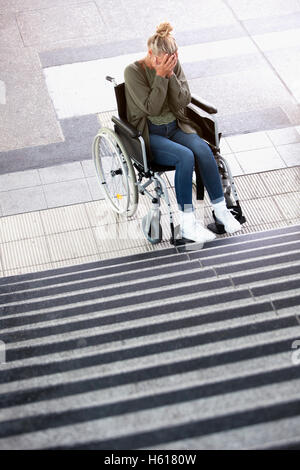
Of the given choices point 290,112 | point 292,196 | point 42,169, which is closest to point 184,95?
point 292,196

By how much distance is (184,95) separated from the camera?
332 cm

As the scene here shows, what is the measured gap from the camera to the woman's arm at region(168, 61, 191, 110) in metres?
3.26

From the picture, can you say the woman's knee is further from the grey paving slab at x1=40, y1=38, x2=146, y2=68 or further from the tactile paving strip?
the grey paving slab at x1=40, y1=38, x2=146, y2=68

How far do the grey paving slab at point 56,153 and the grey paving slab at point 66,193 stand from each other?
26 centimetres

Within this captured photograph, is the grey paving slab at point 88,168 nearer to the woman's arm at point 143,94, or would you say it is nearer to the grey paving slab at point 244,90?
the woman's arm at point 143,94

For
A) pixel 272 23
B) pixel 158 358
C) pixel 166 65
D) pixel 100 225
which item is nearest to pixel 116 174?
pixel 100 225

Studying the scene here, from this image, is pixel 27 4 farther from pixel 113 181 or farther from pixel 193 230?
pixel 193 230

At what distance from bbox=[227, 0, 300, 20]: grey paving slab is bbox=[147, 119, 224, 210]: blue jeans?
302 cm

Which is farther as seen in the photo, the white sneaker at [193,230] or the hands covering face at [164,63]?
the white sneaker at [193,230]

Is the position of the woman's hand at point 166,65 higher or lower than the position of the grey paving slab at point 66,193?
higher

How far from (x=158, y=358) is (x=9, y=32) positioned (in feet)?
15.3

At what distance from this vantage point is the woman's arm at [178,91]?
3262mm

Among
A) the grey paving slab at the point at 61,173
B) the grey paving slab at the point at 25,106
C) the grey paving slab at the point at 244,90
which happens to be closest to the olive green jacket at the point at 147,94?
the grey paving slab at the point at 61,173

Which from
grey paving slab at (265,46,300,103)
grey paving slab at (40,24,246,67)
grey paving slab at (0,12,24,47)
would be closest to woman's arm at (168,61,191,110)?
grey paving slab at (265,46,300,103)
